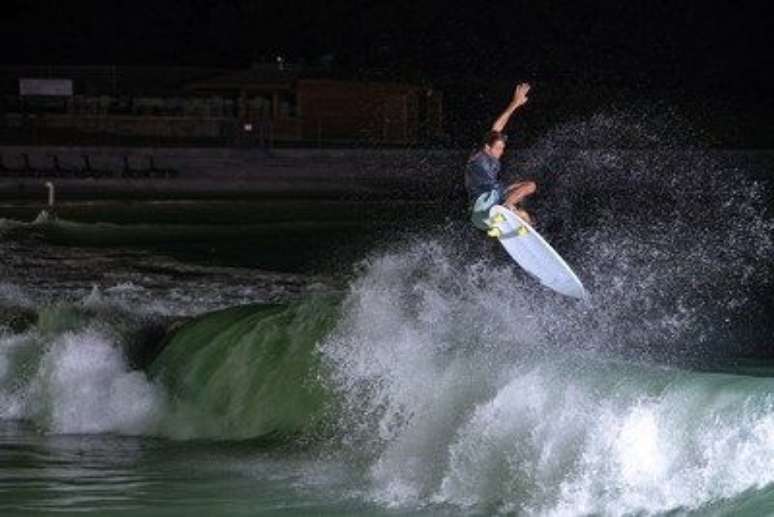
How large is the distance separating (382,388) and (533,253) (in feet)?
9.33

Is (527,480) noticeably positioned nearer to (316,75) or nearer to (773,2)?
(316,75)

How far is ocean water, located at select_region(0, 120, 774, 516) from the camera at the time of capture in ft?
31.1

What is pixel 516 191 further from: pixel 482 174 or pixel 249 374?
pixel 249 374

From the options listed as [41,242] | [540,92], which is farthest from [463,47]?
[41,242]

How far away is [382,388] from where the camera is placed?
12.8m

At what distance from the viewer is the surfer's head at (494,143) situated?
13617 millimetres

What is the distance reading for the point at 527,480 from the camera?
1005 cm

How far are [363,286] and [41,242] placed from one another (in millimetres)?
16191

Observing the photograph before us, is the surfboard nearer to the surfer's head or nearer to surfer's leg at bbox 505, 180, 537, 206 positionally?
surfer's leg at bbox 505, 180, 537, 206

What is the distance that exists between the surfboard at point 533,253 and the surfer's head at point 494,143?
0.82 m

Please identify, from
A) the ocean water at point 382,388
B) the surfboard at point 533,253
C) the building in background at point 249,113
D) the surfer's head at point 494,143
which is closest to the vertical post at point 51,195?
the building in background at point 249,113

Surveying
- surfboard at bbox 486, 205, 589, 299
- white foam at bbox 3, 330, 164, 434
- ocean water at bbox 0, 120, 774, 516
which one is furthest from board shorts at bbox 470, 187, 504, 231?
white foam at bbox 3, 330, 164, 434

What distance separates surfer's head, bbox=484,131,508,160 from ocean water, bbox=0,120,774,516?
1466mm

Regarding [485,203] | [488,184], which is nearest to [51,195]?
[485,203]
